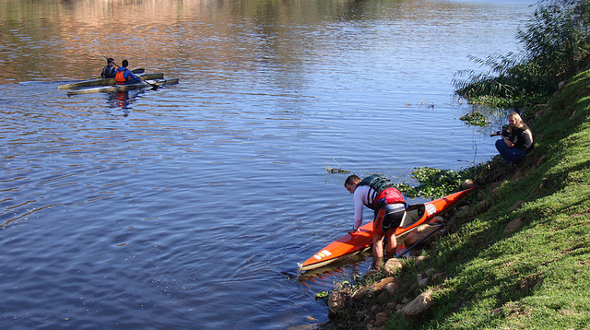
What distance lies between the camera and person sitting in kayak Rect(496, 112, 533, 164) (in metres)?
11.6

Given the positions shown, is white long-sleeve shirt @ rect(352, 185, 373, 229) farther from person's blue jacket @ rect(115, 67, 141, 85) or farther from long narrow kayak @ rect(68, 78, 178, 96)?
person's blue jacket @ rect(115, 67, 141, 85)

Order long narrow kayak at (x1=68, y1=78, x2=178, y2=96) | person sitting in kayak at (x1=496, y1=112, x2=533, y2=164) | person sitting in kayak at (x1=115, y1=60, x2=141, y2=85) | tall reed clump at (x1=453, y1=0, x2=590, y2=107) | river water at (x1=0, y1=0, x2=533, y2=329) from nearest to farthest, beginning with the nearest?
river water at (x1=0, y1=0, x2=533, y2=329)
person sitting in kayak at (x1=496, y1=112, x2=533, y2=164)
tall reed clump at (x1=453, y1=0, x2=590, y2=107)
long narrow kayak at (x1=68, y1=78, x2=178, y2=96)
person sitting in kayak at (x1=115, y1=60, x2=141, y2=85)

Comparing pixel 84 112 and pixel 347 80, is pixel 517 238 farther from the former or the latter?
pixel 347 80

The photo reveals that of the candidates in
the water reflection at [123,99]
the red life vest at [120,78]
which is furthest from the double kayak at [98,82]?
the water reflection at [123,99]

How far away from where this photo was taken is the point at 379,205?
395 inches

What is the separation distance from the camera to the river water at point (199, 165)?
9.25 meters

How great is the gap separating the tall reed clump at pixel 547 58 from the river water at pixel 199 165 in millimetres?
2118

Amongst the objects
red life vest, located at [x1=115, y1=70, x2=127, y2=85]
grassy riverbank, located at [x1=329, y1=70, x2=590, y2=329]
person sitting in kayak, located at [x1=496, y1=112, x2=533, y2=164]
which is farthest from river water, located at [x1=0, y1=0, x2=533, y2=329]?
person sitting in kayak, located at [x1=496, y1=112, x2=533, y2=164]

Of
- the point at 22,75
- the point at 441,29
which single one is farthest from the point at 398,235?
the point at 441,29

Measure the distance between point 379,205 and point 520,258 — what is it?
3576mm

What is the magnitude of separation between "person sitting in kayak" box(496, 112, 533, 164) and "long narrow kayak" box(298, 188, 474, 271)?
43.2 inches

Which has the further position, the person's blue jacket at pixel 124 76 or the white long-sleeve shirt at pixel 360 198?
the person's blue jacket at pixel 124 76

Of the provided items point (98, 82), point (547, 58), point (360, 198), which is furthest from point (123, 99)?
point (360, 198)

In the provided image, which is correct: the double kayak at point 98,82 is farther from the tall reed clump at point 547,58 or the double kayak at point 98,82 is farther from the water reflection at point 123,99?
the tall reed clump at point 547,58
